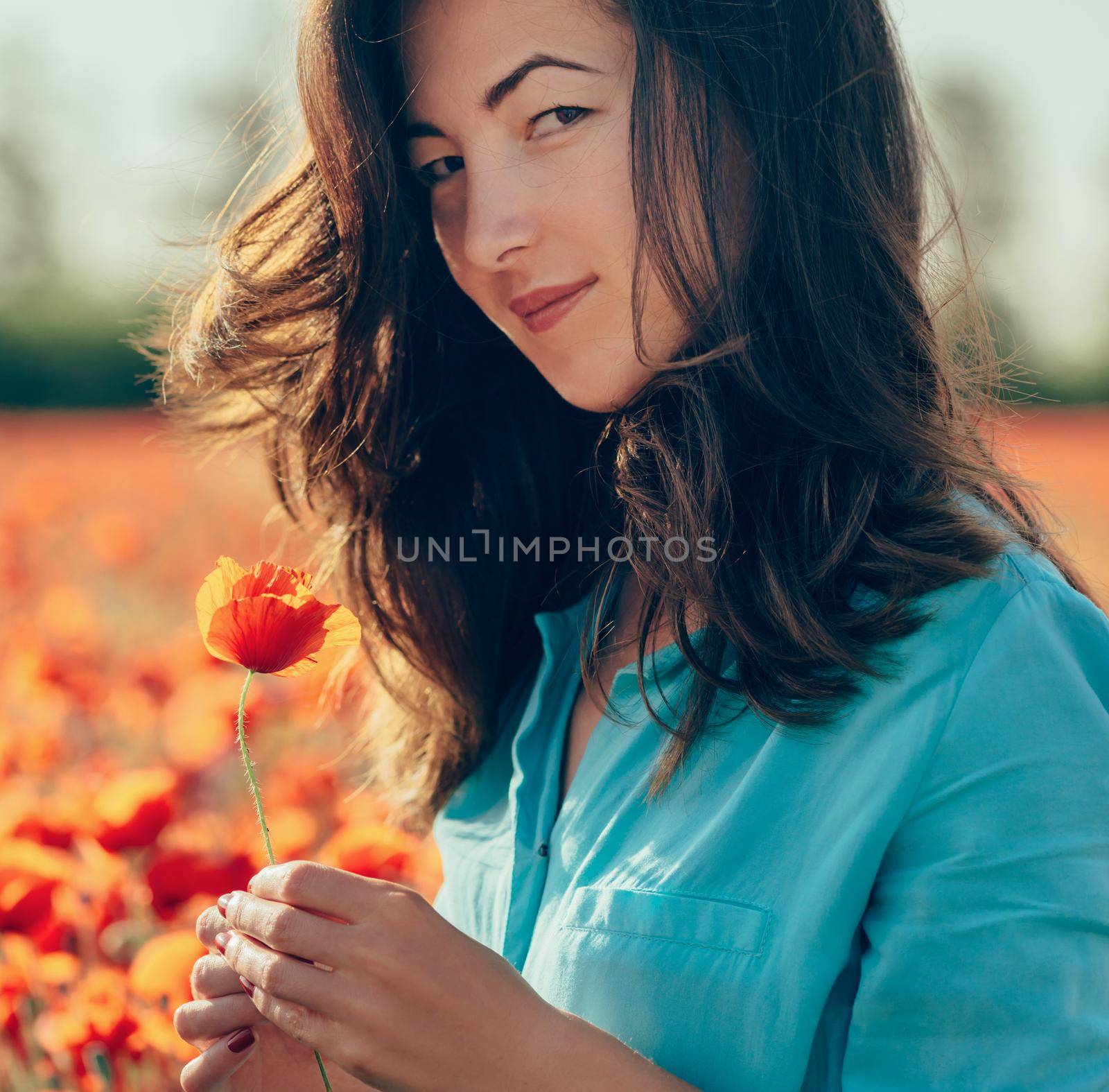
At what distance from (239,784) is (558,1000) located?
4.71 feet

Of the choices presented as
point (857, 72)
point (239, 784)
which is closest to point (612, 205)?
point (857, 72)

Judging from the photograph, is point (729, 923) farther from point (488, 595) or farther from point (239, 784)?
point (239, 784)

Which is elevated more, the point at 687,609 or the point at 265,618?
the point at 265,618

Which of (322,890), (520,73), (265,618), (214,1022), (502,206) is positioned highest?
(520,73)

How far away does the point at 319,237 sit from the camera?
1.65m

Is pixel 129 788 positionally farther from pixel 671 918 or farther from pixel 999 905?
pixel 999 905

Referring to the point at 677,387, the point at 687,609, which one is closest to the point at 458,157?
the point at 677,387

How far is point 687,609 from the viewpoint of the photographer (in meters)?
1.32

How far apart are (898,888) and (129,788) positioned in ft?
3.89

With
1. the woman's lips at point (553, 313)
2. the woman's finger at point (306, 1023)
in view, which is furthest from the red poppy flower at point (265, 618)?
the woman's lips at point (553, 313)

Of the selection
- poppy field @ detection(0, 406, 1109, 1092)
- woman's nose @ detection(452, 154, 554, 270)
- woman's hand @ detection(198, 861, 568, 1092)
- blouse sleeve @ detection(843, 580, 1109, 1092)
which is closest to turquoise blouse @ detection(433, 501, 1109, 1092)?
blouse sleeve @ detection(843, 580, 1109, 1092)

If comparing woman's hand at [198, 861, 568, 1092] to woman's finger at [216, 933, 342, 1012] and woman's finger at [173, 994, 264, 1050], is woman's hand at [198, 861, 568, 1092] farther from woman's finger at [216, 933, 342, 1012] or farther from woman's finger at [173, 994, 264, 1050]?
woman's finger at [173, 994, 264, 1050]

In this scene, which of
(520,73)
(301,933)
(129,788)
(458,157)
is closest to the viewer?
(301,933)

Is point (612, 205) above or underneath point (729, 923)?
above
